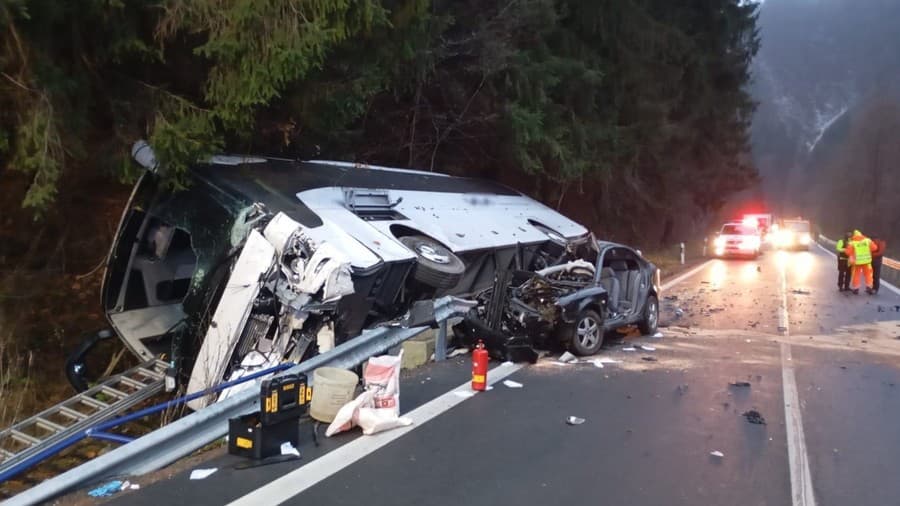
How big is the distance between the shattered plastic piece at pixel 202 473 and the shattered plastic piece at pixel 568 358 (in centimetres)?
470

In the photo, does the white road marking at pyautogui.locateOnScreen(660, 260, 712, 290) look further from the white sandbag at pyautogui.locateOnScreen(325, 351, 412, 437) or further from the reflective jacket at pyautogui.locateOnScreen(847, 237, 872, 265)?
the white sandbag at pyautogui.locateOnScreen(325, 351, 412, 437)

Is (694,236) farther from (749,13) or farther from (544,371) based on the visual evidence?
(544,371)

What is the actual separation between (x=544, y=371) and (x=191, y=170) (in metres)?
4.46

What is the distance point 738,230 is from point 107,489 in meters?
30.7

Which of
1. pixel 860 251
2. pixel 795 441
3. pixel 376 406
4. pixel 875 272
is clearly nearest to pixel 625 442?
pixel 795 441

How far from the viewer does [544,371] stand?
7.62 meters

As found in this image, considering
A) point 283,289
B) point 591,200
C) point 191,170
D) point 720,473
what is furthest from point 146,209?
point 591,200

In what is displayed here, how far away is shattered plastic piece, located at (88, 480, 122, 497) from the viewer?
4016 mm

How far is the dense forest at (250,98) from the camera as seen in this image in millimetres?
6727

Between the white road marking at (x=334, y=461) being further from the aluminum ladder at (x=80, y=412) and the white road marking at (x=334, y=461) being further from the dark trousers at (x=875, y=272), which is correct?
the dark trousers at (x=875, y=272)

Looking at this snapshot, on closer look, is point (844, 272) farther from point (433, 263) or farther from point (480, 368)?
point (480, 368)

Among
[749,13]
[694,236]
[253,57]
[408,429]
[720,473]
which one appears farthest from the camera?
[694,236]

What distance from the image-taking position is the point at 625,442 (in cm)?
537

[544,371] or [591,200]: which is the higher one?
[591,200]
